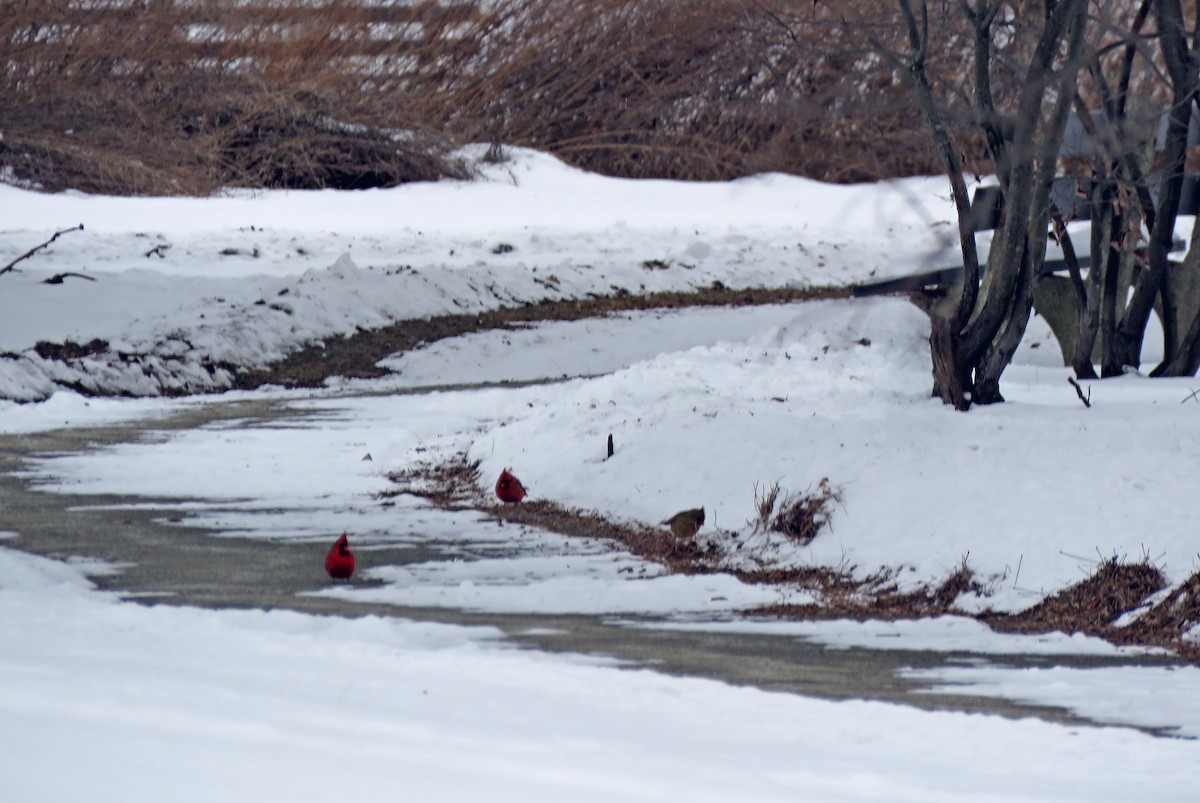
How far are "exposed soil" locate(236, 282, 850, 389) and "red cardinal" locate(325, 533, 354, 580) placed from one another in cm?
805

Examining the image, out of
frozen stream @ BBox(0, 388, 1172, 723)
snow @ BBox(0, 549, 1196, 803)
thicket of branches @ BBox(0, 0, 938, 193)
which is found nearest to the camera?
snow @ BBox(0, 549, 1196, 803)

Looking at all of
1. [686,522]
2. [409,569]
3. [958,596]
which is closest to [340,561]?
[409,569]

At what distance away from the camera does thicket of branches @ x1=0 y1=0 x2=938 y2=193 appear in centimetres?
2164

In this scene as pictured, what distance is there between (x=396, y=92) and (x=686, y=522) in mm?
23258

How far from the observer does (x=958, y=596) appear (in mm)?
6648

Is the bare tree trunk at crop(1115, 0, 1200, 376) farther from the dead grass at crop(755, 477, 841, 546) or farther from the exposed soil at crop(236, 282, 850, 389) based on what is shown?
the exposed soil at crop(236, 282, 850, 389)

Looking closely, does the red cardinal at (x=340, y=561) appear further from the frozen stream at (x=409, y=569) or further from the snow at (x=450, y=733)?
the snow at (x=450, y=733)

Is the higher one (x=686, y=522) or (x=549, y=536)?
(x=686, y=522)

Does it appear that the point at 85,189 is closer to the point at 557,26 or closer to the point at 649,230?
the point at 649,230

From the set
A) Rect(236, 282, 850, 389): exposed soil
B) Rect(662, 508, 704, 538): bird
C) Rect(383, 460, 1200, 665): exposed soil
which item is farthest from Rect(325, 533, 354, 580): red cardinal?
Rect(236, 282, 850, 389): exposed soil

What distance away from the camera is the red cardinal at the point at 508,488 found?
8484 mm

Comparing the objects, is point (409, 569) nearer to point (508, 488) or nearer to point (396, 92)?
point (508, 488)

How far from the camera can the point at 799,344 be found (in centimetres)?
1391

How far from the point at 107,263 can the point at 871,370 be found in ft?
31.8
